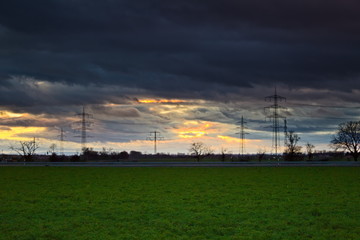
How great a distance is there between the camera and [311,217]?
15820mm

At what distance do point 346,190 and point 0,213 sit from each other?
1887cm

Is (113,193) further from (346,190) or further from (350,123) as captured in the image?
(350,123)

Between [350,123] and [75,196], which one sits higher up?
[350,123]

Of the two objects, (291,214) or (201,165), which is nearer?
(291,214)

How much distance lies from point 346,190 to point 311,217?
10300 millimetres

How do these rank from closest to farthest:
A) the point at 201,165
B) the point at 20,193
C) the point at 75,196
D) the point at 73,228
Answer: the point at 73,228
the point at 75,196
the point at 20,193
the point at 201,165

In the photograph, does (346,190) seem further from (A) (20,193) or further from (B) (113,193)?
(A) (20,193)

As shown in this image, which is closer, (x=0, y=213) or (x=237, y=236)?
(x=237, y=236)

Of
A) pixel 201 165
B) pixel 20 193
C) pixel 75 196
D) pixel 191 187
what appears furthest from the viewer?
pixel 201 165

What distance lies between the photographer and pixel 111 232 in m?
13.4

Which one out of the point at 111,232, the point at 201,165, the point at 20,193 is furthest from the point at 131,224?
the point at 201,165

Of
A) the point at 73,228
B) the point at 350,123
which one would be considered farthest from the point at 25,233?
the point at 350,123

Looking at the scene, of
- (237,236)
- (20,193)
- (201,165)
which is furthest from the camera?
(201,165)

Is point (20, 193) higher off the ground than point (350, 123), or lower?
lower
